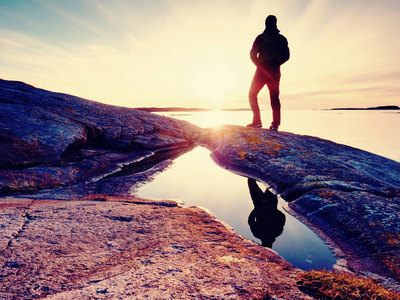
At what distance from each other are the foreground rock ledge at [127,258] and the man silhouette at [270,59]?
27.7 ft

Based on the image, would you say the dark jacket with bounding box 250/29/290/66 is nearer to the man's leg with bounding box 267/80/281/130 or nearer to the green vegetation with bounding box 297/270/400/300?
the man's leg with bounding box 267/80/281/130

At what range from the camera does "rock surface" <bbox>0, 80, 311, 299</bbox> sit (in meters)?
2.50

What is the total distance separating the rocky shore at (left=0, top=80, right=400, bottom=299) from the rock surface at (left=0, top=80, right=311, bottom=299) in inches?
0.7

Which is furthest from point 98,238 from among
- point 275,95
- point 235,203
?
point 275,95

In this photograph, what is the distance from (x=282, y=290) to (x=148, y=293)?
5.02 ft

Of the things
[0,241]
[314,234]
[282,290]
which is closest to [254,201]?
[314,234]

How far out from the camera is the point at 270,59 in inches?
411

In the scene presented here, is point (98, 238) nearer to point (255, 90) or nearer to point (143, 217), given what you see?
point (143, 217)

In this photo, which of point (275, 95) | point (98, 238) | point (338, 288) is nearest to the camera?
point (338, 288)

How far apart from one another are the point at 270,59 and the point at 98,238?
1022cm

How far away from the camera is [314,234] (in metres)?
4.27

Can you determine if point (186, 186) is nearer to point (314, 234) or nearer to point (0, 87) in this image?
point (314, 234)

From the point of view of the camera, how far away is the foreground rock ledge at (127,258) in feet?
8.01

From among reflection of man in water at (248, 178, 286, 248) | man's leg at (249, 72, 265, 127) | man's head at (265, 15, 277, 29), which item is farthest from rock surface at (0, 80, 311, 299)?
man's head at (265, 15, 277, 29)
